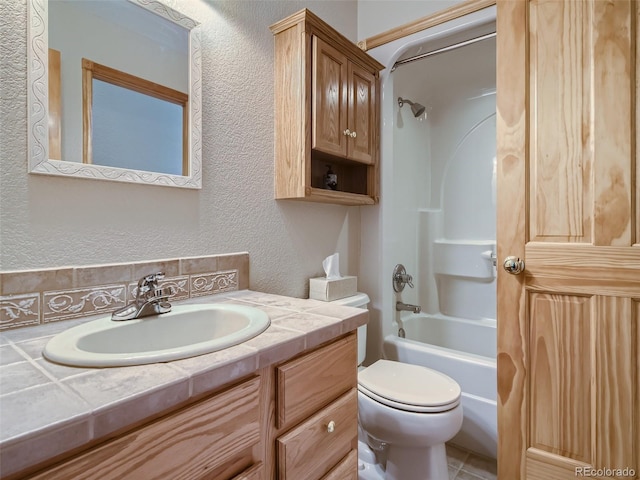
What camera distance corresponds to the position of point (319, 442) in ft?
2.75

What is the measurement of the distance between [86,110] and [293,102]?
763 mm

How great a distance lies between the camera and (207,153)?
124 centimetres

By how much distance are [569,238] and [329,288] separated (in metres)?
0.94

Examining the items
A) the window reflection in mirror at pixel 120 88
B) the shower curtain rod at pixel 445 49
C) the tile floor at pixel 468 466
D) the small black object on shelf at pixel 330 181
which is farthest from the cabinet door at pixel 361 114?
the tile floor at pixel 468 466

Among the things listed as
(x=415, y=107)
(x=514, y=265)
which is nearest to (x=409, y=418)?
(x=514, y=265)

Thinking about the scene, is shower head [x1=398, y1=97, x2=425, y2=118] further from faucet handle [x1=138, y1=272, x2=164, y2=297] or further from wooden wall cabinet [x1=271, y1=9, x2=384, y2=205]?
faucet handle [x1=138, y1=272, x2=164, y2=297]

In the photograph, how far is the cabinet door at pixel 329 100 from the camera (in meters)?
1.47

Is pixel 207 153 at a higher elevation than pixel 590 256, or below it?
higher

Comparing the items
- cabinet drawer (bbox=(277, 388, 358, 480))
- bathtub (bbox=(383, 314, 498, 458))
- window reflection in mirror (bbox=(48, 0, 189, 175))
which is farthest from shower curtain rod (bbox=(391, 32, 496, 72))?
cabinet drawer (bbox=(277, 388, 358, 480))

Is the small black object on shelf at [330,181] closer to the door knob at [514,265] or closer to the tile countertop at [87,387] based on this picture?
the door knob at [514,265]

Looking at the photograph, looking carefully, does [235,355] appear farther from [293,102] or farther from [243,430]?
[293,102]

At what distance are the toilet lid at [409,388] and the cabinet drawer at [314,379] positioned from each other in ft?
1.52

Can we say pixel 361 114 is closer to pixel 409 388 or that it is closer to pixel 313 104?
pixel 313 104

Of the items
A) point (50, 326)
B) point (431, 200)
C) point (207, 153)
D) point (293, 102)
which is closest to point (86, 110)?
point (207, 153)
